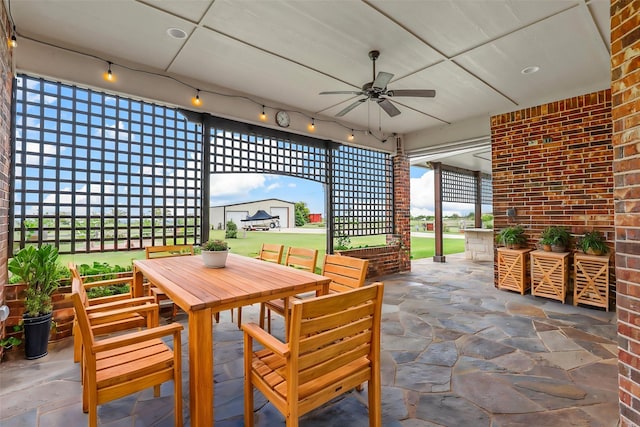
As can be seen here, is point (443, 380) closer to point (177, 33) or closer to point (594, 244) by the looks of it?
point (594, 244)

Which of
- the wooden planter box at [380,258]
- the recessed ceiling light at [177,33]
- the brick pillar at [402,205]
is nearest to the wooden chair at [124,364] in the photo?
the recessed ceiling light at [177,33]

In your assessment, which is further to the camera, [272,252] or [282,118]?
[282,118]

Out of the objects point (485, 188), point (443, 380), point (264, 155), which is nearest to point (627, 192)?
point (443, 380)

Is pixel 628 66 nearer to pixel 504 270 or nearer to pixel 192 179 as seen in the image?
pixel 504 270

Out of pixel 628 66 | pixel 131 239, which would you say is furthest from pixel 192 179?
pixel 628 66

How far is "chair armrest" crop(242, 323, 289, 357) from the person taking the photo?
1.29 meters

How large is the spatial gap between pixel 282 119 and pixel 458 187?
21.3 feet

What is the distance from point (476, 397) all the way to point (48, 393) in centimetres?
286

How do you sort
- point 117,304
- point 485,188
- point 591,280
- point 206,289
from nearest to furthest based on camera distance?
point 206,289, point 117,304, point 591,280, point 485,188

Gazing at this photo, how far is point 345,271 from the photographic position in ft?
7.83

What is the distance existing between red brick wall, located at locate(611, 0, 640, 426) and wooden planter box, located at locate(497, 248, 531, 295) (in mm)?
3226

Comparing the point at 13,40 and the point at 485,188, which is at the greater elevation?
the point at 13,40

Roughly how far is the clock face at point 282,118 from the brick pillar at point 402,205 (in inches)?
106

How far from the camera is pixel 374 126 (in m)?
5.67
